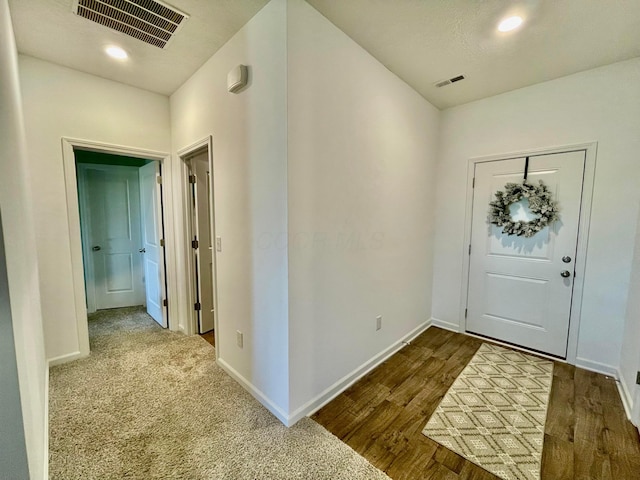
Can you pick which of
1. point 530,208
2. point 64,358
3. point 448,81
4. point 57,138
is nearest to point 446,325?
point 530,208

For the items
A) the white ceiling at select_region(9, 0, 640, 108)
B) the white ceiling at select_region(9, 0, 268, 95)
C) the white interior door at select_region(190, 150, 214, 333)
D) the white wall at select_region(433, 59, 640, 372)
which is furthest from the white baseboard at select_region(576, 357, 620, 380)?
the white ceiling at select_region(9, 0, 268, 95)

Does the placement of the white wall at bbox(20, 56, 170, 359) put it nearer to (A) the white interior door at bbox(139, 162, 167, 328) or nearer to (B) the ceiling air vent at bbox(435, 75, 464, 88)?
(A) the white interior door at bbox(139, 162, 167, 328)

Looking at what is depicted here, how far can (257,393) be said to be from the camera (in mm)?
2018

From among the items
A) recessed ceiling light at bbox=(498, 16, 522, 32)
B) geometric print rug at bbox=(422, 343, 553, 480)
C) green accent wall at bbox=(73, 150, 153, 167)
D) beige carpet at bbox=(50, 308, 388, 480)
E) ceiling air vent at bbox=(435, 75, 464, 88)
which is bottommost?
geometric print rug at bbox=(422, 343, 553, 480)

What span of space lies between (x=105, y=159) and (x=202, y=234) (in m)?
2.09

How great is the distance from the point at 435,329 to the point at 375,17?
3.20 metres

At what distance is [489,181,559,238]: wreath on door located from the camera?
258 centimetres

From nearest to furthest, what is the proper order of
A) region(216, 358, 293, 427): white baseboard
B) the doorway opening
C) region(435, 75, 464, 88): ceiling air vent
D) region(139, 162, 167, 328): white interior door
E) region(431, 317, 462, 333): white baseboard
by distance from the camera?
1. region(216, 358, 293, 427): white baseboard
2. region(435, 75, 464, 88): ceiling air vent
3. region(139, 162, 167, 328): white interior door
4. region(431, 317, 462, 333): white baseboard
5. the doorway opening

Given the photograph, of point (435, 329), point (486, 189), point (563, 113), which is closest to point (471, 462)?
point (435, 329)

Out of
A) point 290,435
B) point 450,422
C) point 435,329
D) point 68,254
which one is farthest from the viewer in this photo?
point 435,329

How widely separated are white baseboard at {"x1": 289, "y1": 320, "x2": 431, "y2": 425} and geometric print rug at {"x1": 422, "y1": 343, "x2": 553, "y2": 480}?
0.63m

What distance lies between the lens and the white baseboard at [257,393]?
181 cm

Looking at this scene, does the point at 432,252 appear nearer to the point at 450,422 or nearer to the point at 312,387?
the point at 450,422

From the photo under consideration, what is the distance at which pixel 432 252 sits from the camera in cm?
338
